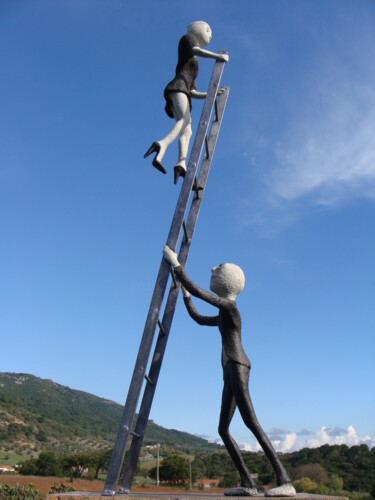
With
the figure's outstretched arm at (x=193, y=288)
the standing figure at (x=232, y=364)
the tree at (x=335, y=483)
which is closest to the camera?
the standing figure at (x=232, y=364)

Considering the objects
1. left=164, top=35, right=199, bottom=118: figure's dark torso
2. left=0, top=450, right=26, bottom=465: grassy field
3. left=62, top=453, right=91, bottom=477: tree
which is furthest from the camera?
left=0, top=450, right=26, bottom=465: grassy field

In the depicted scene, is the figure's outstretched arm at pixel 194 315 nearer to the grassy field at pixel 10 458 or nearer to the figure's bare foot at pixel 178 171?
the figure's bare foot at pixel 178 171

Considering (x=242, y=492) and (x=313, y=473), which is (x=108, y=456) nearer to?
(x=313, y=473)

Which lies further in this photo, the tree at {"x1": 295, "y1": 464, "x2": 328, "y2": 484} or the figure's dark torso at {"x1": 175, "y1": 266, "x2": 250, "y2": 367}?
the tree at {"x1": 295, "y1": 464, "x2": 328, "y2": 484}

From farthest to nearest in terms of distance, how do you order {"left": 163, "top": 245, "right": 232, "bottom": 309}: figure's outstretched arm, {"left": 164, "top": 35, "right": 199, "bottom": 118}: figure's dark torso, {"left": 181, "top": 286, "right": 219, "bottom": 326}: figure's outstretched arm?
{"left": 164, "top": 35, "right": 199, "bottom": 118}: figure's dark torso, {"left": 181, "top": 286, "right": 219, "bottom": 326}: figure's outstretched arm, {"left": 163, "top": 245, "right": 232, "bottom": 309}: figure's outstretched arm

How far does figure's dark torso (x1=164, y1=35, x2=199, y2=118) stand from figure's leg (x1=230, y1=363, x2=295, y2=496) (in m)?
3.34

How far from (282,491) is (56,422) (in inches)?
3554

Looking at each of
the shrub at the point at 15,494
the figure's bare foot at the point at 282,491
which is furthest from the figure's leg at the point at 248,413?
the shrub at the point at 15,494

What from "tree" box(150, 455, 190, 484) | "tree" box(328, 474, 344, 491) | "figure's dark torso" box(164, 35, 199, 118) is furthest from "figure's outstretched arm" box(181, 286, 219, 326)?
"tree" box(150, 455, 190, 484)

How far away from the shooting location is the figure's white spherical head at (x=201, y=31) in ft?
20.8

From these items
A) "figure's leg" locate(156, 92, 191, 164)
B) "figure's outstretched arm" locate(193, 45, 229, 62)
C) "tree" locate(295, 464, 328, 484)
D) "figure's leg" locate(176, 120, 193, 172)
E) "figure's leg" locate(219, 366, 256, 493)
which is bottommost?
"figure's leg" locate(219, 366, 256, 493)

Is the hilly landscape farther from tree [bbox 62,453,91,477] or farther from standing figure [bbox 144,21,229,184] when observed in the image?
standing figure [bbox 144,21,229,184]

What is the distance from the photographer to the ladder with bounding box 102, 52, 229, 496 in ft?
15.4

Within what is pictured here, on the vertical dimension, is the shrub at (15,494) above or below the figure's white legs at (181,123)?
below
